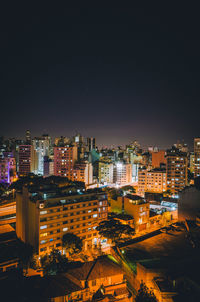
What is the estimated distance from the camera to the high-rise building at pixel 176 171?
3784 cm

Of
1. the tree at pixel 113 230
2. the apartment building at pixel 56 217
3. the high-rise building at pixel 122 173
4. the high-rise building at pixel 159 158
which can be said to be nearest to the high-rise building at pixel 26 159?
the high-rise building at pixel 122 173

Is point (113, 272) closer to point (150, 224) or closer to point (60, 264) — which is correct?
point (60, 264)

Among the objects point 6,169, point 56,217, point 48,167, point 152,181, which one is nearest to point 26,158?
point 48,167

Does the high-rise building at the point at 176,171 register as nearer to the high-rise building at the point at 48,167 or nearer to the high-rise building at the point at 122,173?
the high-rise building at the point at 122,173

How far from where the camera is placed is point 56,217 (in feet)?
60.2

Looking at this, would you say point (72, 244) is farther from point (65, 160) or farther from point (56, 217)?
point (65, 160)

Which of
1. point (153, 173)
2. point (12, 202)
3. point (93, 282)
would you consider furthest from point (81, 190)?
point (153, 173)

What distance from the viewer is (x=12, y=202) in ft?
103

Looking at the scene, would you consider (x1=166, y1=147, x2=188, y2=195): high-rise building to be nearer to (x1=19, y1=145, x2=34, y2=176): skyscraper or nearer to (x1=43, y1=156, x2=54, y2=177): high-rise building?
(x1=43, y1=156, x2=54, y2=177): high-rise building

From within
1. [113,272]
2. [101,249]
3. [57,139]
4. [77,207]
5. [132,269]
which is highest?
[57,139]

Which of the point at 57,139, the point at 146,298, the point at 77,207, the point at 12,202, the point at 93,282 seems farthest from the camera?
the point at 57,139

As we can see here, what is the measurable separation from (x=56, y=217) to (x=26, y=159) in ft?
126

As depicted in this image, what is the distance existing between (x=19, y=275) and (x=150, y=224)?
15915 mm

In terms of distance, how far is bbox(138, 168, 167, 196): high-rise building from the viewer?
39.2 m
